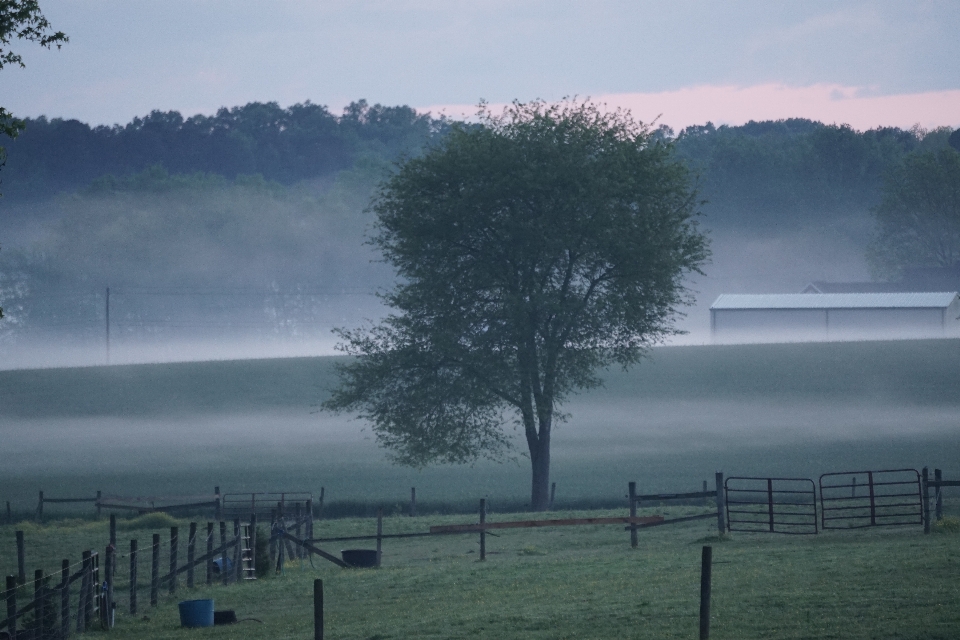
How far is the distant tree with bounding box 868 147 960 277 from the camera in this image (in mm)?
142250

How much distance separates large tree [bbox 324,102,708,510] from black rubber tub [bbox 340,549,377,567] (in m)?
15.9

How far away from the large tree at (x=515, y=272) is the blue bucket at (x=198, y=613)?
24778 mm

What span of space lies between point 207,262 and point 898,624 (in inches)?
5748

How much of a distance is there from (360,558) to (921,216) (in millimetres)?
129821

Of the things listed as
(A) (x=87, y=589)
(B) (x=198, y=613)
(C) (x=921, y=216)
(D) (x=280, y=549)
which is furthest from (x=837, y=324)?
(A) (x=87, y=589)

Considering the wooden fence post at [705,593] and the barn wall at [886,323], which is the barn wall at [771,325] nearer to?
the barn wall at [886,323]

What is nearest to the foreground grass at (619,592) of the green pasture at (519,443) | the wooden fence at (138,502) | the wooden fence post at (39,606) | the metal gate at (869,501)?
the metal gate at (869,501)

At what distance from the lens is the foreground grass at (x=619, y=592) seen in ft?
54.5

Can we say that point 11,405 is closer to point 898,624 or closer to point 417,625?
point 417,625

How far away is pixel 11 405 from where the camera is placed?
87188mm

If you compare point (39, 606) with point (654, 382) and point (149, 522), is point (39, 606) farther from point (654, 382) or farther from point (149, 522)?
point (654, 382)

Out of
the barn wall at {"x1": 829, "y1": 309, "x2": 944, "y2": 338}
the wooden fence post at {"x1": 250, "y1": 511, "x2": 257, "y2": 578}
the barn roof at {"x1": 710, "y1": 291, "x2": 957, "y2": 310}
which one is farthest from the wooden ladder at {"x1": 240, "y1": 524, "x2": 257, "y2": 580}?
the barn roof at {"x1": 710, "y1": 291, "x2": 957, "y2": 310}

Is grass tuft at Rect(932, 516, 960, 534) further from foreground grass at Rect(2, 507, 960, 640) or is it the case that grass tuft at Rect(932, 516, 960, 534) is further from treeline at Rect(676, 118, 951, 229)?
treeline at Rect(676, 118, 951, 229)

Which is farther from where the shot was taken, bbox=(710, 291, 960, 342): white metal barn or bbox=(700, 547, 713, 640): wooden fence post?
bbox=(710, 291, 960, 342): white metal barn
